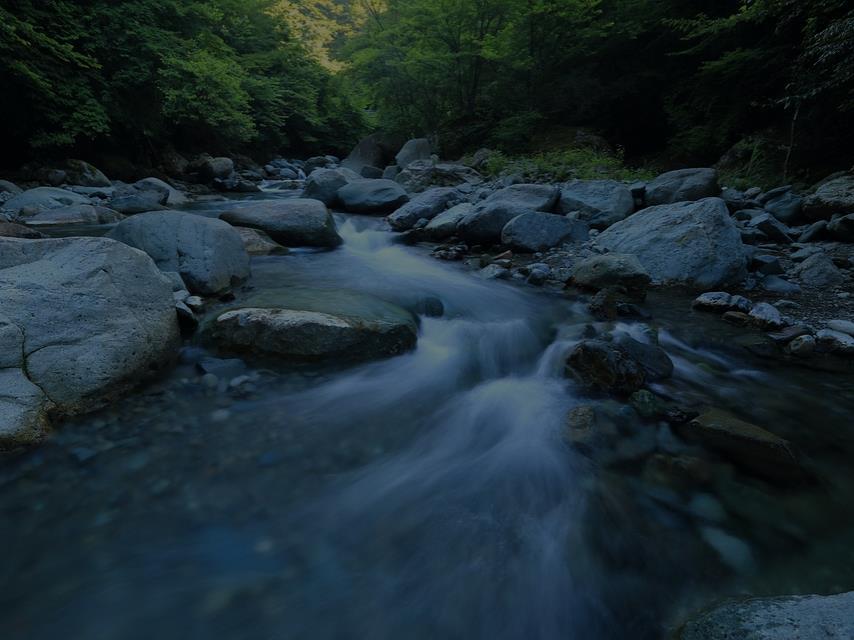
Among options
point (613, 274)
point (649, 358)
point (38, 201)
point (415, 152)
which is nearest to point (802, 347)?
point (649, 358)

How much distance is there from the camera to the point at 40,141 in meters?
11.4

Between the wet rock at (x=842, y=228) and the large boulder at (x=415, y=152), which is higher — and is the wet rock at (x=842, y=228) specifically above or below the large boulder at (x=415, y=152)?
below

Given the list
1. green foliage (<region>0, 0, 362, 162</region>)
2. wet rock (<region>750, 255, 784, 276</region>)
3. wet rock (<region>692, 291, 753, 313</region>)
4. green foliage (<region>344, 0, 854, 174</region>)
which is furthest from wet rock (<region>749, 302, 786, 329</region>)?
green foliage (<region>0, 0, 362, 162</region>)

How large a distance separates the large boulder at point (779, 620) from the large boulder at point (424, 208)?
8.05 m

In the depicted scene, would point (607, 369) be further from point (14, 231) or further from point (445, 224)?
point (14, 231)

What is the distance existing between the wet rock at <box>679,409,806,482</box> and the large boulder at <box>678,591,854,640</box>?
3.41ft

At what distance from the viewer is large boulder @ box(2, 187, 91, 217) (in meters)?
8.26

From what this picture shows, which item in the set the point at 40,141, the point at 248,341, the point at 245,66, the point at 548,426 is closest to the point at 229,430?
the point at 248,341

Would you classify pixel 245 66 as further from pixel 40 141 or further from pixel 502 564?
pixel 502 564

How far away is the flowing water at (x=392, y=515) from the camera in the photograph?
167cm

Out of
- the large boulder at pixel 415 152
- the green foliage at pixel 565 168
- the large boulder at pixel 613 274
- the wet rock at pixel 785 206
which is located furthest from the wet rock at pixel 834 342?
the large boulder at pixel 415 152

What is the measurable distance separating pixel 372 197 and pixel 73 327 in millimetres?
8371

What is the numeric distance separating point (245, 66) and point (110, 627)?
2316cm

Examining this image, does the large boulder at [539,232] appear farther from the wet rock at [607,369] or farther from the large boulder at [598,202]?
the wet rock at [607,369]
